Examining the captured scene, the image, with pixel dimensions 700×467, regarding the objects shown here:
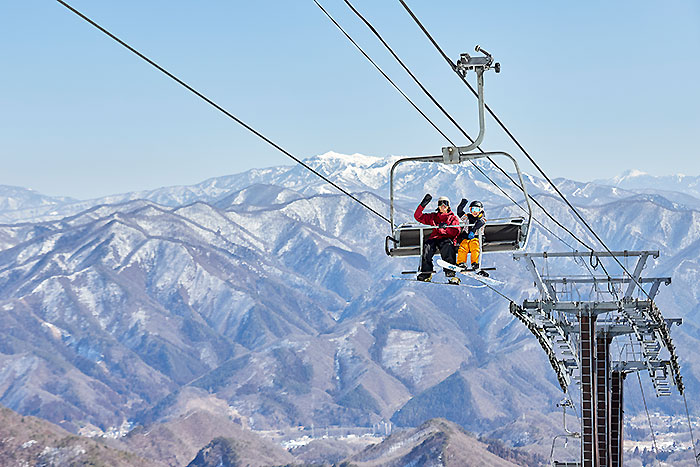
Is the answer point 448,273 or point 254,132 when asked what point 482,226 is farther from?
point 254,132

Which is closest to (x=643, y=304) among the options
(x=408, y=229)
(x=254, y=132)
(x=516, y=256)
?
(x=516, y=256)

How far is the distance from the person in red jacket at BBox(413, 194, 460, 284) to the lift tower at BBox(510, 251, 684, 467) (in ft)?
28.5

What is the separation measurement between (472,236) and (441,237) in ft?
2.82

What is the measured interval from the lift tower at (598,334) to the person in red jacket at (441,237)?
342 inches

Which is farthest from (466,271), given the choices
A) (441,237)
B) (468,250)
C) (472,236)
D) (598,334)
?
(598,334)

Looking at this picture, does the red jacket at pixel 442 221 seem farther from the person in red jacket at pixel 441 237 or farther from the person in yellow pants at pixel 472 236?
the person in yellow pants at pixel 472 236

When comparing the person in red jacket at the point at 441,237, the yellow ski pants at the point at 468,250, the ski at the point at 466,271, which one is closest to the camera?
the ski at the point at 466,271

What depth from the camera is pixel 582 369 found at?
36.2m

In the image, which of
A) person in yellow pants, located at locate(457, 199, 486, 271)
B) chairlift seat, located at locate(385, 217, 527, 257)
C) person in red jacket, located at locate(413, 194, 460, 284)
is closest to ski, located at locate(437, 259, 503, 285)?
person in yellow pants, located at locate(457, 199, 486, 271)

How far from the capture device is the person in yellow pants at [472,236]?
2284 centimetres

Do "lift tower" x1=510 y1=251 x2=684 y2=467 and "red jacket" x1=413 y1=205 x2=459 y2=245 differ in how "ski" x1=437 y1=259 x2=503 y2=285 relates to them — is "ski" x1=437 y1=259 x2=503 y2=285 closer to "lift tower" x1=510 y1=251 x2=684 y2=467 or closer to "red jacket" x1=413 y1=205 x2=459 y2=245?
"red jacket" x1=413 y1=205 x2=459 y2=245

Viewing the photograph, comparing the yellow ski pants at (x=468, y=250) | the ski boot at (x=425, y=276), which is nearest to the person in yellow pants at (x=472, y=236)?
the yellow ski pants at (x=468, y=250)

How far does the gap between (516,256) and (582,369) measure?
23.8 feet

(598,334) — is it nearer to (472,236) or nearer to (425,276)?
(472,236)
